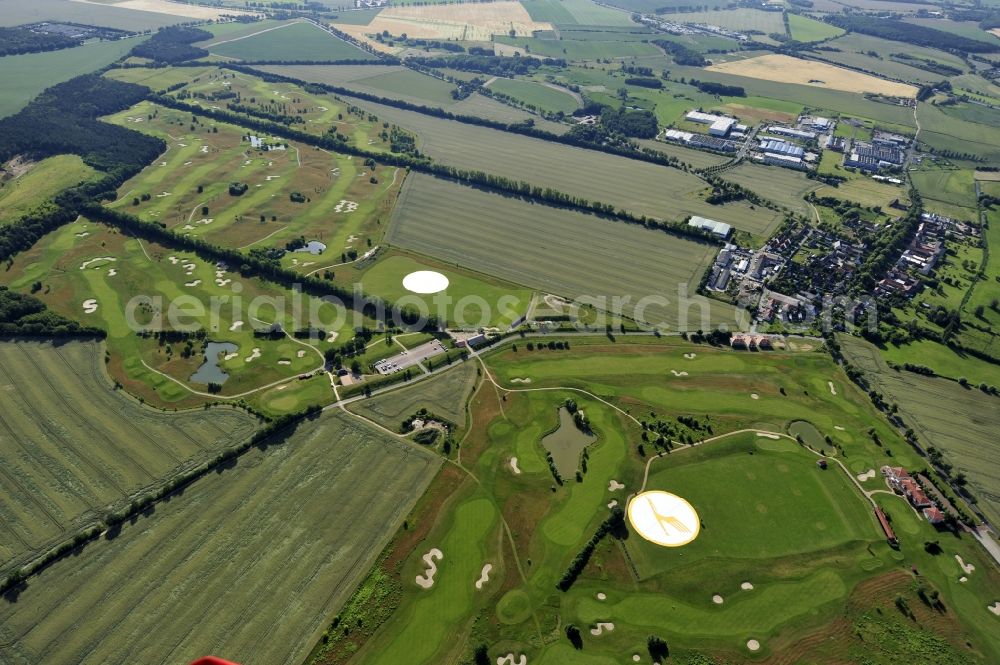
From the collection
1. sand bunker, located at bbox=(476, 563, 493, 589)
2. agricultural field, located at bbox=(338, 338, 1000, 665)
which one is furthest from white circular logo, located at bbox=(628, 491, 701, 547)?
sand bunker, located at bbox=(476, 563, 493, 589)

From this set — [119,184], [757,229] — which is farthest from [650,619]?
[119,184]

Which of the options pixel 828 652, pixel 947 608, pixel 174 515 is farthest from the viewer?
pixel 174 515

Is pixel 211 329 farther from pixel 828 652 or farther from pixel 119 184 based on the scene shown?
pixel 828 652

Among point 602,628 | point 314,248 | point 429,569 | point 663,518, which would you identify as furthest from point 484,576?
point 314,248

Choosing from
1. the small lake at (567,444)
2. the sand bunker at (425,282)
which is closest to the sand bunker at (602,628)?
the small lake at (567,444)

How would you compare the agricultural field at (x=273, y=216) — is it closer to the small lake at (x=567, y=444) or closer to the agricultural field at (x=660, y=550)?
the agricultural field at (x=660, y=550)

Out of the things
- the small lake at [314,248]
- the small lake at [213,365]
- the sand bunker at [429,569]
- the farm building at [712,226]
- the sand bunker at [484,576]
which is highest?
the farm building at [712,226]
